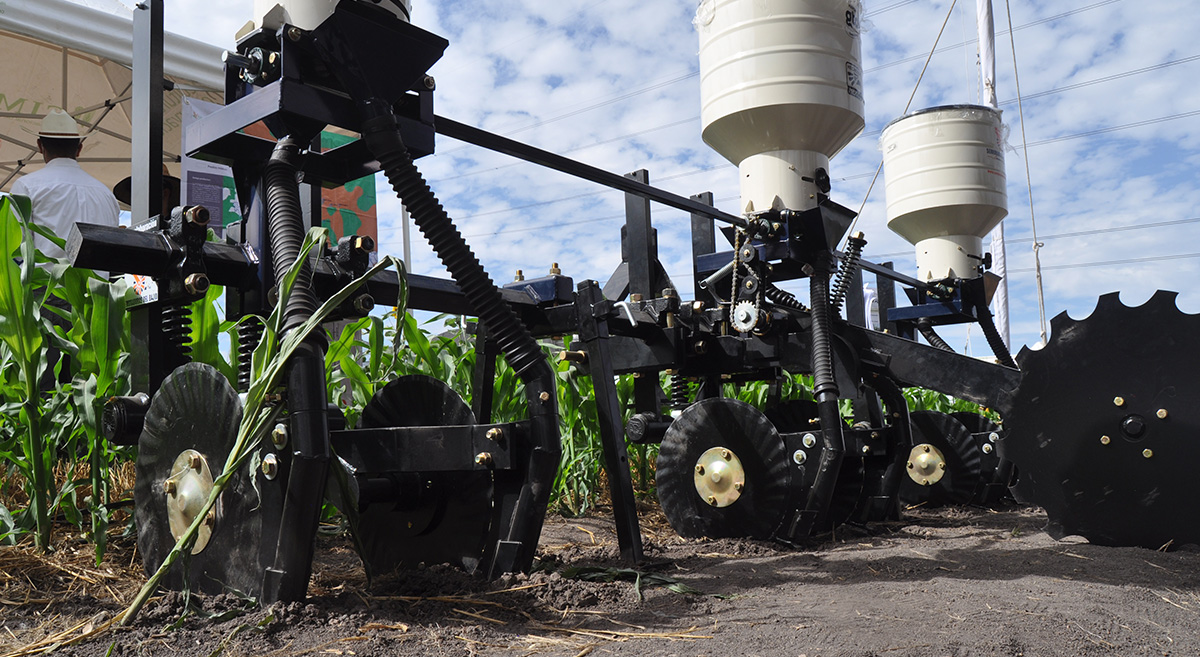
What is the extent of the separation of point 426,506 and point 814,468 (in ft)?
3.90

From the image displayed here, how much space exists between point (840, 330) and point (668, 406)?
1.02 m

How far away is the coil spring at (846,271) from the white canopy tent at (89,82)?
3807mm

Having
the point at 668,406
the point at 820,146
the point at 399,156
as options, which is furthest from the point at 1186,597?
the point at 668,406

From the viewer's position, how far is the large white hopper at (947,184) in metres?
3.93

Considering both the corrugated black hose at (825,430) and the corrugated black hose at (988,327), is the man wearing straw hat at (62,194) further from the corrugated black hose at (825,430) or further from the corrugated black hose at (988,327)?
the corrugated black hose at (988,327)

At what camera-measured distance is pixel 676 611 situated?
1518 mm

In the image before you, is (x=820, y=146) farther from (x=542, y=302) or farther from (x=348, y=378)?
(x=348, y=378)

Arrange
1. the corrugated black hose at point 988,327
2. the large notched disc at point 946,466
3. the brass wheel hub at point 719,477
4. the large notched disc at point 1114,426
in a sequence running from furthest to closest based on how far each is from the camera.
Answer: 1. the corrugated black hose at point 988,327
2. the large notched disc at point 946,466
3. the brass wheel hub at point 719,477
4. the large notched disc at point 1114,426

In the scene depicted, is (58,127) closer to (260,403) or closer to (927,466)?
(260,403)

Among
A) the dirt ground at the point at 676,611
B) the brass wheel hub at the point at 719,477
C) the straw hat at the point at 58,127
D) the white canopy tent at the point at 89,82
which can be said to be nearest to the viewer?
the dirt ground at the point at 676,611

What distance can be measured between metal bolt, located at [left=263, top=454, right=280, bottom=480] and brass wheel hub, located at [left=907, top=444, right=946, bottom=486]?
2969mm

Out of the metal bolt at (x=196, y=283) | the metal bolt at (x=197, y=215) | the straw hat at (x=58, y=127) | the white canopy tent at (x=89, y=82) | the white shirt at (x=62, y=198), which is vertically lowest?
the metal bolt at (x=196, y=283)

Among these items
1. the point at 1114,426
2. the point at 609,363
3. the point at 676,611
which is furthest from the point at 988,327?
the point at 676,611

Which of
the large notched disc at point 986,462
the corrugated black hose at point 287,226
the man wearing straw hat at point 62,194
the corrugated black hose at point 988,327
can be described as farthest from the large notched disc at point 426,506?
the corrugated black hose at point 988,327
